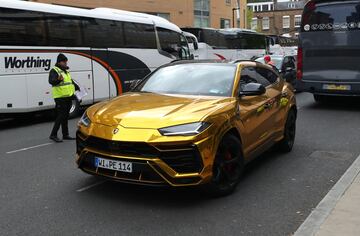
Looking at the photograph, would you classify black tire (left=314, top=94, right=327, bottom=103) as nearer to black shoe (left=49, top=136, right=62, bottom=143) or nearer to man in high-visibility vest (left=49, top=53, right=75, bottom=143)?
man in high-visibility vest (left=49, top=53, right=75, bottom=143)

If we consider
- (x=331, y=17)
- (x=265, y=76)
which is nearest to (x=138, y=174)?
(x=265, y=76)

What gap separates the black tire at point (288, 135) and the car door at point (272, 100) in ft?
1.45

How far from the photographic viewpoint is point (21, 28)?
38.6ft

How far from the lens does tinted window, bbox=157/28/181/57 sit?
17.8 meters

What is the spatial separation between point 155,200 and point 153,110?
1009 millimetres

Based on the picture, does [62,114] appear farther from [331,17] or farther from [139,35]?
[331,17]

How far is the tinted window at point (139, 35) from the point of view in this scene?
15.7 meters

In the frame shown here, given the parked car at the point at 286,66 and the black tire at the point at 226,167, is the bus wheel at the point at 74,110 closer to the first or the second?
the parked car at the point at 286,66

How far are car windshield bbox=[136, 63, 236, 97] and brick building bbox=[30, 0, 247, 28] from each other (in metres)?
26.6

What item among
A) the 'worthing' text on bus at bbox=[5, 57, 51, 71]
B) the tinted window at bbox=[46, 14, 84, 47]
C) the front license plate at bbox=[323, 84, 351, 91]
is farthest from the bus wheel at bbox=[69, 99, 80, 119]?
the front license plate at bbox=[323, 84, 351, 91]

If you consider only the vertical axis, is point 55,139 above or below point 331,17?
below

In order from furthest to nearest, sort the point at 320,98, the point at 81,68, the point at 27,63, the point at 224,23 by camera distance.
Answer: the point at 224,23, the point at 320,98, the point at 81,68, the point at 27,63

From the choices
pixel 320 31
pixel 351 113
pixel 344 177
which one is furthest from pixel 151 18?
pixel 344 177

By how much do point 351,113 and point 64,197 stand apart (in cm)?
952
